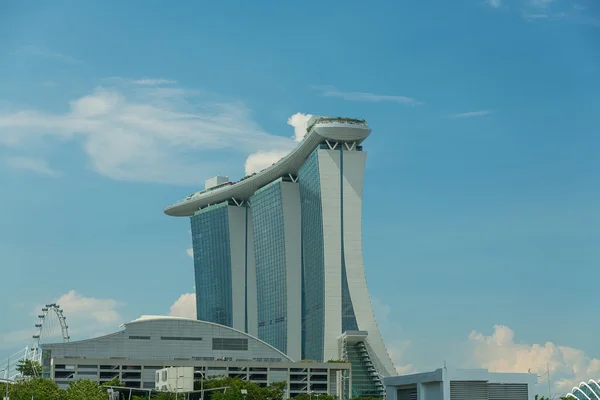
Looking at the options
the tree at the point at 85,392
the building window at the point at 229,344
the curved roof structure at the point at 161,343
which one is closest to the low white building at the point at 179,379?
the tree at the point at 85,392

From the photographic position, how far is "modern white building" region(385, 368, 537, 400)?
91.3 meters

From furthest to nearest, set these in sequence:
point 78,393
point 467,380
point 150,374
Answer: point 150,374 < point 78,393 < point 467,380

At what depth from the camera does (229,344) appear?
186 metres

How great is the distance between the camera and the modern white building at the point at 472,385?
91312 millimetres

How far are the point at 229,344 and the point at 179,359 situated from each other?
10.9 meters

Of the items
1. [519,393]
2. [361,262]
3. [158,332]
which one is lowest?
[519,393]

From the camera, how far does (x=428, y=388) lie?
311ft

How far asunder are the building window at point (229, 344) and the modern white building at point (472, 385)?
92428 mm

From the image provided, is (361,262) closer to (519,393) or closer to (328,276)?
(328,276)

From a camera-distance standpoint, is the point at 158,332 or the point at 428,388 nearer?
the point at 428,388

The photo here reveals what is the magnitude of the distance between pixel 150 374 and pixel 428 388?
90.4 metres

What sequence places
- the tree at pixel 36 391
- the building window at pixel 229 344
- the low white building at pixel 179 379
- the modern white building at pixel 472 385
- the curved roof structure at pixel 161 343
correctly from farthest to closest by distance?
the building window at pixel 229 344 → the curved roof structure at pixel 161 343 → the tree at pixel 36 391 → the low white building at pixel 179 379 → the modern white building at pixel 472 385

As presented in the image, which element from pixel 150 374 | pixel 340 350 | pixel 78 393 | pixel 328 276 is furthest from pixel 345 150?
pixel 78 393

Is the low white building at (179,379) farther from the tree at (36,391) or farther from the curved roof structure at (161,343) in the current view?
the curved roof structure at (161,343)
